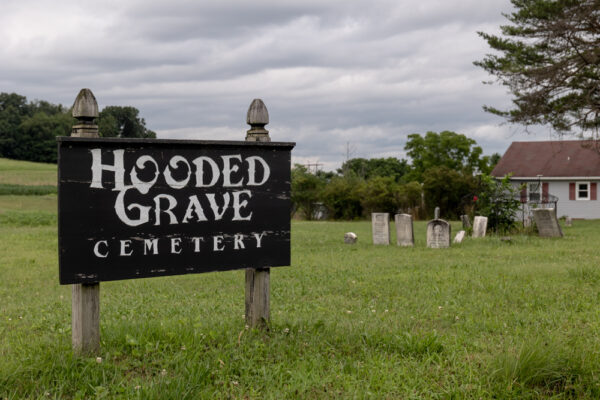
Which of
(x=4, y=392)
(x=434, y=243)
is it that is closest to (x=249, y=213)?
(x=4, y=392)

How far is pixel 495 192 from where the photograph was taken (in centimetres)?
1975

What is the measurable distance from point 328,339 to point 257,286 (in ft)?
2.80

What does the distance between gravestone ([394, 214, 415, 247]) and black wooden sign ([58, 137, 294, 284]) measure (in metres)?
10.7

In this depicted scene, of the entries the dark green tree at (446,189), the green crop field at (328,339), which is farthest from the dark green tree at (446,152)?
the green crop field at (328,339)

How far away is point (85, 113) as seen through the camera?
455 cm

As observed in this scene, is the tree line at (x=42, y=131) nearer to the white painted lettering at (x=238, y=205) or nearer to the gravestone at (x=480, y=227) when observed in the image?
the gravestone at (x=480, y=227)

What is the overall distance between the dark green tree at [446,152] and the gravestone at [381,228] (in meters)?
39.9

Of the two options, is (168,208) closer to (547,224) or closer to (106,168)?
(106,168)

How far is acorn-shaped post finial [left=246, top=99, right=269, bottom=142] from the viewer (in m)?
5.52

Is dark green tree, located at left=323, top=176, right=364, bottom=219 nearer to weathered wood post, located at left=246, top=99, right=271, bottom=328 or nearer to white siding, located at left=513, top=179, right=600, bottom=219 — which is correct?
white siding, located at left=513, top=179, right=600, bottom=219

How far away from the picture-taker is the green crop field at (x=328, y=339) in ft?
13.5

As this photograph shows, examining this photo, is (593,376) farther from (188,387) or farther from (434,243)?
(434,243)

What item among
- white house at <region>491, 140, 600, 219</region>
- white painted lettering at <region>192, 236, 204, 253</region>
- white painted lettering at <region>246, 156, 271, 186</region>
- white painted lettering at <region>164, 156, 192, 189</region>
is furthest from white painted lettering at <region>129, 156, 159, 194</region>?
white house at <region>491, 140, 600, 219</region>

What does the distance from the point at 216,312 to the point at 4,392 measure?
10.5 feet
